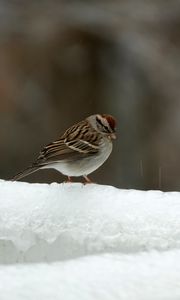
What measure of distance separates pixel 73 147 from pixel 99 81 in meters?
4.77

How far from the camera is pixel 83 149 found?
377 centimetres

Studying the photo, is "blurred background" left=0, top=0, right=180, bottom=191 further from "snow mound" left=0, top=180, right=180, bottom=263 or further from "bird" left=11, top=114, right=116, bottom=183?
"snow mound" left=0, top=180, right=180, bottom=263

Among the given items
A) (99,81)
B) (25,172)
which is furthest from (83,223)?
(99,81)

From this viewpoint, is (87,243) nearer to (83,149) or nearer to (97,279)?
(97,279)

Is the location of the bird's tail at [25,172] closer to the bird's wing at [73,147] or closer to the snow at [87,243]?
the bird's wing at [73,147]

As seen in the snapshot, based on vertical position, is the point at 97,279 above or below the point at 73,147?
above

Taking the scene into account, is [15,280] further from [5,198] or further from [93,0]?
[93,0]

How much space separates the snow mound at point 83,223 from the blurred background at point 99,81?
5078 mm

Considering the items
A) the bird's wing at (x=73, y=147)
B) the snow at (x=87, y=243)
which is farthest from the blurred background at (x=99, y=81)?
the snow at (x=87, y=243)

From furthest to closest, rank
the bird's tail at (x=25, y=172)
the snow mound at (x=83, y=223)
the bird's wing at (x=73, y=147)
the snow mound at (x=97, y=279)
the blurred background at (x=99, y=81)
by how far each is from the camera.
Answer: the blurred background at (x=99, y=81) < the bird's wing at (x=73, y=147) < the bird's tail at (x=25, y=172) < the snow mound at (x=83, y=223) < the snow mound at (x=97, y=279)

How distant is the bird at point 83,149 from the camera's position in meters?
3.71

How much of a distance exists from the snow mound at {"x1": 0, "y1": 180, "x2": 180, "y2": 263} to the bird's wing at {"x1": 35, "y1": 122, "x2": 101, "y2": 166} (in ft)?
3.10

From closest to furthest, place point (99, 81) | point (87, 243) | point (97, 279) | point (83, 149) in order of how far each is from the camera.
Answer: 1. point (97, 279)
2. point (87, 243)
3. point (83, 149)
4. point (99, 81)

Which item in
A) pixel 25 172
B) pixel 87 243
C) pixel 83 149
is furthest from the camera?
pixel 83 149
